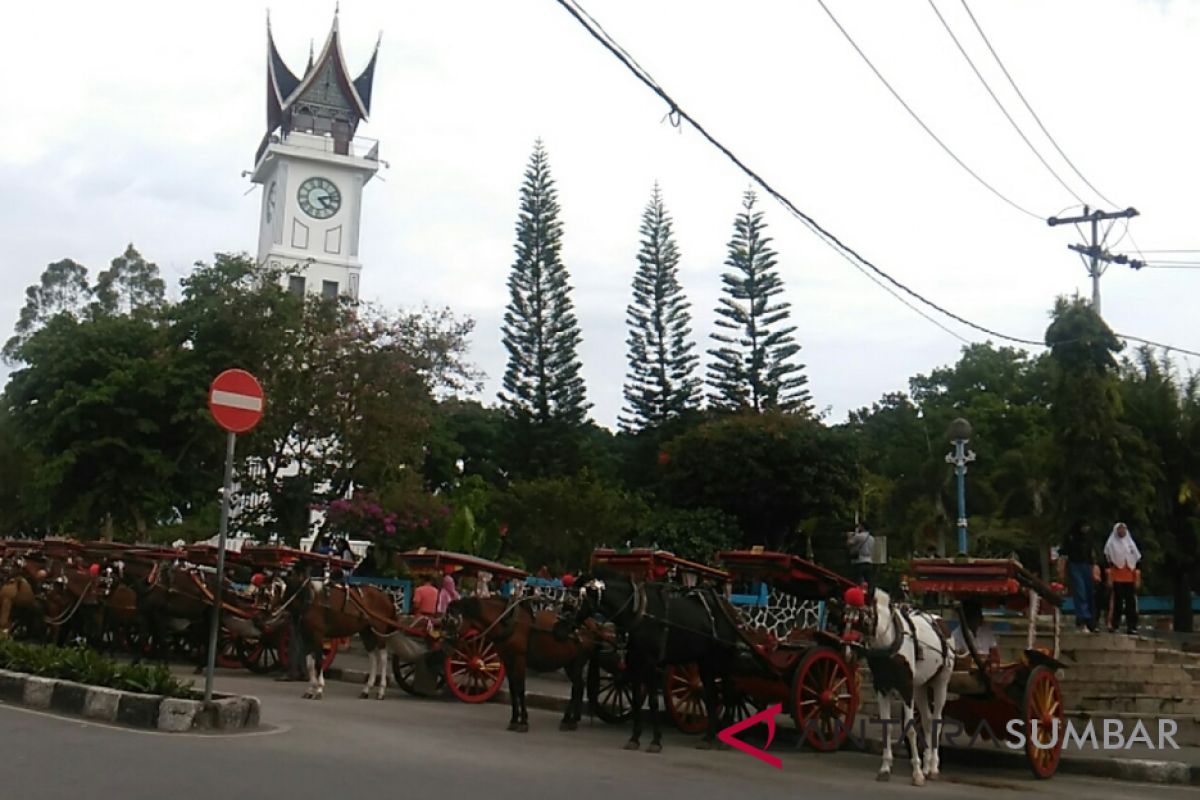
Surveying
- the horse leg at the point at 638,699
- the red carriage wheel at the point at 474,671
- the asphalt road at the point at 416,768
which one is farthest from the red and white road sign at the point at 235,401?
the red carriage wheel at the point at 474,671

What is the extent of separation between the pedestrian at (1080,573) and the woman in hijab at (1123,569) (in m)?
0.30

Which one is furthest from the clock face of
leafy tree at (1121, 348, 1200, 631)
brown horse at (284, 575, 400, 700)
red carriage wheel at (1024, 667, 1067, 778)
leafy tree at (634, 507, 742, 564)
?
red carriage wheel at (1024, 667, 1067, 778)

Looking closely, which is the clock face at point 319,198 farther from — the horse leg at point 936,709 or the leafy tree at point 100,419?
the horse leg at point 936,709

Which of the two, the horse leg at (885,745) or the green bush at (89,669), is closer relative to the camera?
the horse leg at (885,745)

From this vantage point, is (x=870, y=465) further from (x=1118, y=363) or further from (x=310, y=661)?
(x=310, y=661)

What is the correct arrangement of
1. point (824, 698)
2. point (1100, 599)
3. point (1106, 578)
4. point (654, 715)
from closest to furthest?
point (654, 715), point (824, 698), point (1106, 578), point (1100, 599)

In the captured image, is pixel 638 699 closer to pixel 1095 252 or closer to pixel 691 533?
pixel 691 533

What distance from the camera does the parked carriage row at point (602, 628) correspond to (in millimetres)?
9375

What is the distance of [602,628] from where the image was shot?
11.3 m

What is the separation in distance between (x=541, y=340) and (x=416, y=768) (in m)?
31.7

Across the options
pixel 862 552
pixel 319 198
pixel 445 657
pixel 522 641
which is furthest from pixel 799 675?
pixel 319 198

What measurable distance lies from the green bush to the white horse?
530 centimetres

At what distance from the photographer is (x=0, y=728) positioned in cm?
857

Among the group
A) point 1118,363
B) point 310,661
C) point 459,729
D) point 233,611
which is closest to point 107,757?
point 459,729
